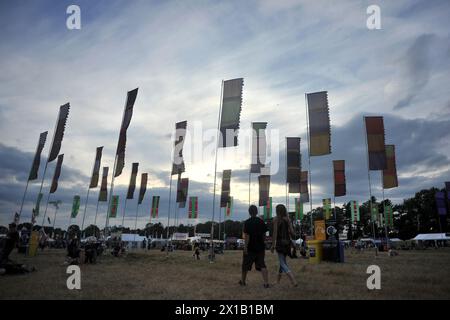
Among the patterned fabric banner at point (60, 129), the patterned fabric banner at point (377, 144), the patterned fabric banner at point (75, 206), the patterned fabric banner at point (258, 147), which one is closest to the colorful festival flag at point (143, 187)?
the patterned fabric banner at point (60, 129)

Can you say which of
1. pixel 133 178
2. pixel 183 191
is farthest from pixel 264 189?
pixel 133 178

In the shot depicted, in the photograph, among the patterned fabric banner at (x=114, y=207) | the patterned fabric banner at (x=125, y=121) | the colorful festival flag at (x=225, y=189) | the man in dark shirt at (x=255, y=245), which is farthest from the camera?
the patterned fabric banner at (x=114, y=207)

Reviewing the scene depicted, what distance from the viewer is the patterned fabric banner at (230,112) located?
17344 mm

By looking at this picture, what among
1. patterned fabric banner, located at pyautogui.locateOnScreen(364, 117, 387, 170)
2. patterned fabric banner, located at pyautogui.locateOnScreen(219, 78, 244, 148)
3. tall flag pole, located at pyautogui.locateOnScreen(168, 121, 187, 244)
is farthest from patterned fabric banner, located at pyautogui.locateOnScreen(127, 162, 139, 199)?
patterned fabric banner, located at pyautogui.locateOnScreen(364, 117, 387, 170)

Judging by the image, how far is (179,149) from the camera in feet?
80.7

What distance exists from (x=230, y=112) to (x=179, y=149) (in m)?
8.06

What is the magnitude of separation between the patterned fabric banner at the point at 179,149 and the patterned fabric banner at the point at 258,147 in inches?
219

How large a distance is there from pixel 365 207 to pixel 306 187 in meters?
101

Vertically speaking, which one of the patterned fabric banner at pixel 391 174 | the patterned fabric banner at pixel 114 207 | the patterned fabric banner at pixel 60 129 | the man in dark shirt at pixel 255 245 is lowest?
the man in dark shirt at pixel 255 245

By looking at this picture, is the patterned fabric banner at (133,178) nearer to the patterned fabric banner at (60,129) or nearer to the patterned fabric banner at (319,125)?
the patterned fabric banner at (60,129)

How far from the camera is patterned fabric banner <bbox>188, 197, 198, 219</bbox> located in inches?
1606

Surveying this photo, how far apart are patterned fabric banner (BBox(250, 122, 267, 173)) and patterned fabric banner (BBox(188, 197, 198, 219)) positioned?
18335 mm
